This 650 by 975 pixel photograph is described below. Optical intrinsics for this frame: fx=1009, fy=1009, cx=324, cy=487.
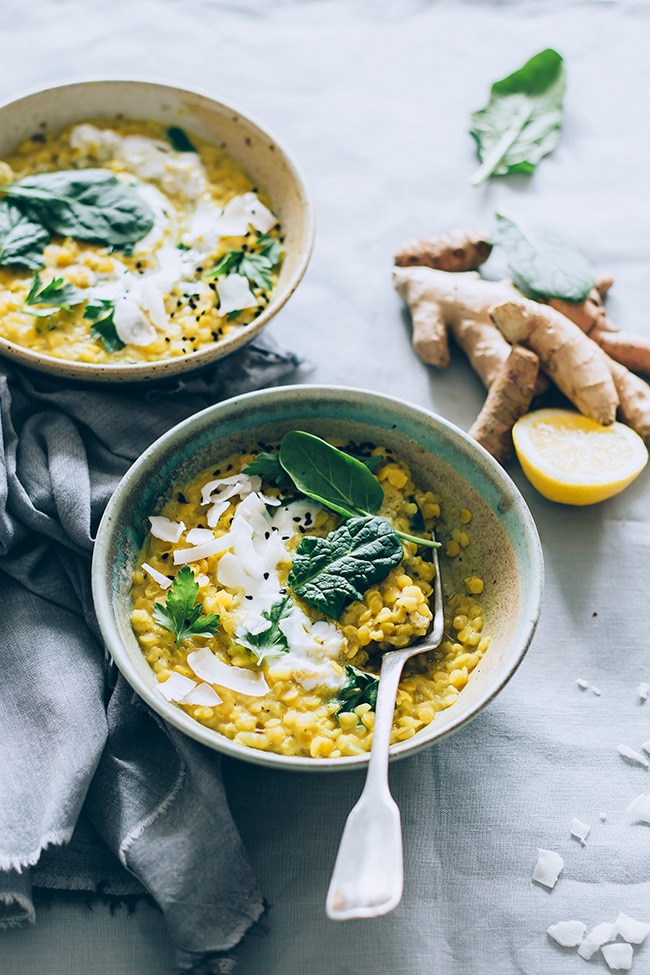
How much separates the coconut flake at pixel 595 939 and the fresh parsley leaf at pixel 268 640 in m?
1.00

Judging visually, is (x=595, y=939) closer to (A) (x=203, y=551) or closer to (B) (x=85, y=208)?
(A) (x=203, y=551)

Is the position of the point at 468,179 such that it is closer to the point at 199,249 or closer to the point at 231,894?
the point at 199,249

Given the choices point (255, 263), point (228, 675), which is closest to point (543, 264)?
point (255, 263)

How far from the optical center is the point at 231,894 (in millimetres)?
2354

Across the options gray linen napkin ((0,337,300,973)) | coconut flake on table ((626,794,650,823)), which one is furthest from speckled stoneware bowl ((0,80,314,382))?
coconut flake on table ((626,794,650,823))

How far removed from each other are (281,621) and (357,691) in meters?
0.24

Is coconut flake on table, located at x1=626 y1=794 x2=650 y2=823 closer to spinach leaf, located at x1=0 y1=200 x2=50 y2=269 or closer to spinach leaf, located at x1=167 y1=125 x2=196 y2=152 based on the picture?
spinach leaf, located at x1=0 y1=200 x2=50 y2=269

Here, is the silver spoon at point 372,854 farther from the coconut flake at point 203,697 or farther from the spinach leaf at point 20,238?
the spinach leaf at point 20,238

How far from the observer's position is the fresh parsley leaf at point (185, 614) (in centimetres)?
236

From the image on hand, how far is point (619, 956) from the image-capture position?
7.83 feet

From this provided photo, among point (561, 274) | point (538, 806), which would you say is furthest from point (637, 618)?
point (561, 274)

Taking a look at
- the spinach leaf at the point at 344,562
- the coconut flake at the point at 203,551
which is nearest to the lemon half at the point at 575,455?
the spinach leaf at the point at 344,562

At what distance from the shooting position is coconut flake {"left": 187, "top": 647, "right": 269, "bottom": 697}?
231 centimetres

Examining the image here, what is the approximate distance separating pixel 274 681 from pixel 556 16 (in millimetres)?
3001
